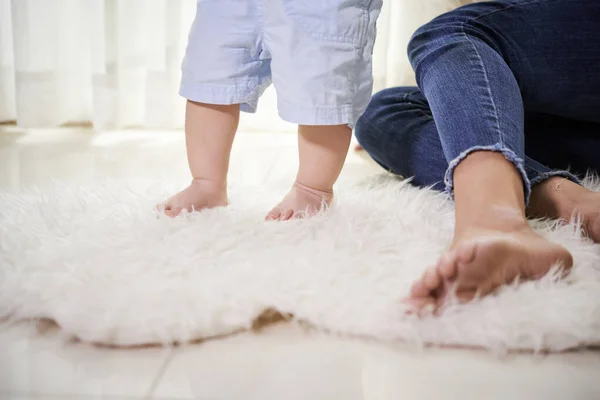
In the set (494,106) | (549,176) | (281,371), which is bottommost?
(281,371)

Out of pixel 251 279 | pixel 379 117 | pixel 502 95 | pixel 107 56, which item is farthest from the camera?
pixel 107 56

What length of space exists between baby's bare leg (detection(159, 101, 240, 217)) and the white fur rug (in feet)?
0.21

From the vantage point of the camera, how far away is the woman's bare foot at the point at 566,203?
29.8 inches

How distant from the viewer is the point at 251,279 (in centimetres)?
63

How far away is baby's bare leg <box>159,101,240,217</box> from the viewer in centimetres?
90

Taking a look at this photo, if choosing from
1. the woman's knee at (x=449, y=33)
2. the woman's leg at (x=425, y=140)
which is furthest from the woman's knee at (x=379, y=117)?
the woman's knee at (x=449, y=33)

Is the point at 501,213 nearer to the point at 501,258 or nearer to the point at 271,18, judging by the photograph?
the point at 501,258

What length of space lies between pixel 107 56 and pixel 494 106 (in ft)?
4.42

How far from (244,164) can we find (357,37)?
652 mm

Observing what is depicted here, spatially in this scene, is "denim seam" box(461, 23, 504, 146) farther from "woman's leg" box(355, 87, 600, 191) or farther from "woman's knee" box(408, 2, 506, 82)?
"woman's leg" box(355, 87, 600, 191)

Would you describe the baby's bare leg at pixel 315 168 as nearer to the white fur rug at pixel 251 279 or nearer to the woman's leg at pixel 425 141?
the white fur rug at pixel 251 279

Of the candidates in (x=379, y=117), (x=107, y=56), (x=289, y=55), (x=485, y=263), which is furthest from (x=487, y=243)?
(x=107, y=56)

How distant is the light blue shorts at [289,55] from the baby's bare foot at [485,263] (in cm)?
29

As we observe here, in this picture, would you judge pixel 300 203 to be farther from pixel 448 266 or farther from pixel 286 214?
pixel 448 266
